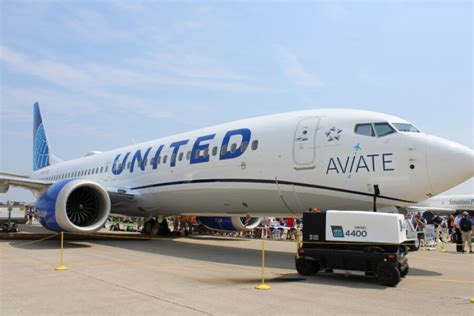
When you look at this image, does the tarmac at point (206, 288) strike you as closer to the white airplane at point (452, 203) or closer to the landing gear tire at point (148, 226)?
the landing gear tire at point (148, 226)

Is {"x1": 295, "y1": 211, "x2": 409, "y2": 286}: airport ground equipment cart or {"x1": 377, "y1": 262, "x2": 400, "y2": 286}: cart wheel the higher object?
{"x1": 295, "y1": 211, "x2": 409, "y2": 286}: airport ground equipment cart

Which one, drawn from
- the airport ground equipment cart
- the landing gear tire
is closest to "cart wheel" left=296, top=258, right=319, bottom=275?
the airport ground equipment cart

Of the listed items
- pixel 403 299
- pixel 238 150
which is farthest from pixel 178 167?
pixel 403 299

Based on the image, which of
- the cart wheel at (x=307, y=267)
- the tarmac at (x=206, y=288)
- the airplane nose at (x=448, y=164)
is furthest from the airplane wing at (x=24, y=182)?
the airplane nose at (x=448, y=164)

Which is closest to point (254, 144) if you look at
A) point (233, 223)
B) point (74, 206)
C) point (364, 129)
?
point (364, 129)

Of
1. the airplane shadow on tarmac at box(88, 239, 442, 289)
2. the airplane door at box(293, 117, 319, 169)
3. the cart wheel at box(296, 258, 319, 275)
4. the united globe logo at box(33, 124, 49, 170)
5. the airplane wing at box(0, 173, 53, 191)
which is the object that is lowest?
the airplane shadow on tarmac at box(88, 239, 442, 289)

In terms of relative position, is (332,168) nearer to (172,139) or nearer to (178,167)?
(178,167)

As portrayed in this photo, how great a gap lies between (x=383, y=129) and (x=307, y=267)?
337 cm

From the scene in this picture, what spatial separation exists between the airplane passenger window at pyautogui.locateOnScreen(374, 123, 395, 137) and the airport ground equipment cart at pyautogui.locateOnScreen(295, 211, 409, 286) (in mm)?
2176

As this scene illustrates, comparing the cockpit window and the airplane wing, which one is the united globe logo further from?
the cockpit window

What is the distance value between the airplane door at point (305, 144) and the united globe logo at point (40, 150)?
875 inches

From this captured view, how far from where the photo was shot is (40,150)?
29844 millimetres

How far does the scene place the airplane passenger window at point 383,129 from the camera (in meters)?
9.50

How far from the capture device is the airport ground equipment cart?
294 inches
